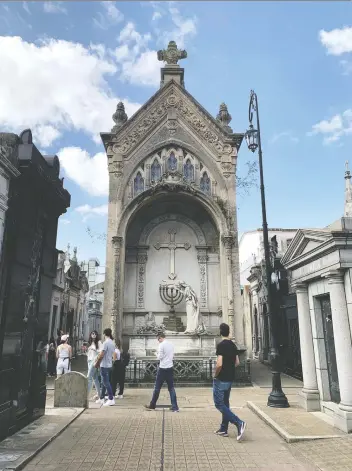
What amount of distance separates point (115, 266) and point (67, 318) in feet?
42.8

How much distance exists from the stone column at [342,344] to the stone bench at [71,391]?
5747 millimetres

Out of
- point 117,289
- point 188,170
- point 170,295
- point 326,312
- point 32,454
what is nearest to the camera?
point 32,454

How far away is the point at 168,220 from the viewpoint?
19.6 meters

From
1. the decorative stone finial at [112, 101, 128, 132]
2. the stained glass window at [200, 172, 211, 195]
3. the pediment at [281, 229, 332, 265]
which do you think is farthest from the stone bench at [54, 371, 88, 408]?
the decorative stone finial at [112, 101, 128, 132]

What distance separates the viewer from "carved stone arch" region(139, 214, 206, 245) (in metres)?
19.1

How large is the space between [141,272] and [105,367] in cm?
940

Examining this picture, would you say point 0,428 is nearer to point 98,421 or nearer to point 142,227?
point 98,421

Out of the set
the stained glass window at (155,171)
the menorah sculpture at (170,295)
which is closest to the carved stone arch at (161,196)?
the stained glass window at (155,171)

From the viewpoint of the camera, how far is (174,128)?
19.0m

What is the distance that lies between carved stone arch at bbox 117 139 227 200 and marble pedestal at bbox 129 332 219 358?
22.9 feet

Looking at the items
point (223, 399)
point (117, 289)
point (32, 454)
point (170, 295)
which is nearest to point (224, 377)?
point (223, 399)

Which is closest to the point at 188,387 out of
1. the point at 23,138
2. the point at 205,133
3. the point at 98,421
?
the point at 98,421

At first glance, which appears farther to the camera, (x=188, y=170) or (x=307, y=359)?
(x=188, y=170)

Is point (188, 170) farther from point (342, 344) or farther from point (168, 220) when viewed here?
point (342, 344)
